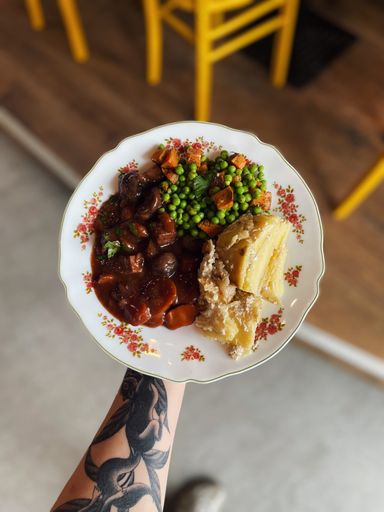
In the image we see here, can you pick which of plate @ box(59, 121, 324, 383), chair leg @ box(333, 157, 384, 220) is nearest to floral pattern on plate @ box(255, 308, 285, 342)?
plate @ box(59, 121, 324, 383)

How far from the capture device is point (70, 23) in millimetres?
3494

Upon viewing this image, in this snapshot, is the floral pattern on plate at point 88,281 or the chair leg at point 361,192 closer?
the floral pattern on plate at point 88,281

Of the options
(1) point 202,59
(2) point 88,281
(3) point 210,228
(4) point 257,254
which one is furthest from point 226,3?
(2) point 88,281

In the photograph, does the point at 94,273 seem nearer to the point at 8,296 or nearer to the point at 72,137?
the point at 8,296

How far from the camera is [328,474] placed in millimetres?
2662

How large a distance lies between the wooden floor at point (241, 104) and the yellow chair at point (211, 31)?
0.15 m

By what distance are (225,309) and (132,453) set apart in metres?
0.63

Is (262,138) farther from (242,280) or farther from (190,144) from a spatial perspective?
(242,280)

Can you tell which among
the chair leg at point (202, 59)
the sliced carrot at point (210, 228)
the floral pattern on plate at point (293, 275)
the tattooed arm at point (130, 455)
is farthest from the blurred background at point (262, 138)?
the sliced carrot at point (210, 228)

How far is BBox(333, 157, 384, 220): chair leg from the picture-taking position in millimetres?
2722

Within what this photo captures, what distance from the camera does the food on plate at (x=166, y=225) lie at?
5.40 ft

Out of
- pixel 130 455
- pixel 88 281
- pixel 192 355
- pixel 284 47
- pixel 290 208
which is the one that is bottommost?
pixel 130 455

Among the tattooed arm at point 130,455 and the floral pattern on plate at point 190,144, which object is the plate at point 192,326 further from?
the tattooed arm at point 130,455

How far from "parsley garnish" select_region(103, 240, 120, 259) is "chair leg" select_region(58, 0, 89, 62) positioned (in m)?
2.49
